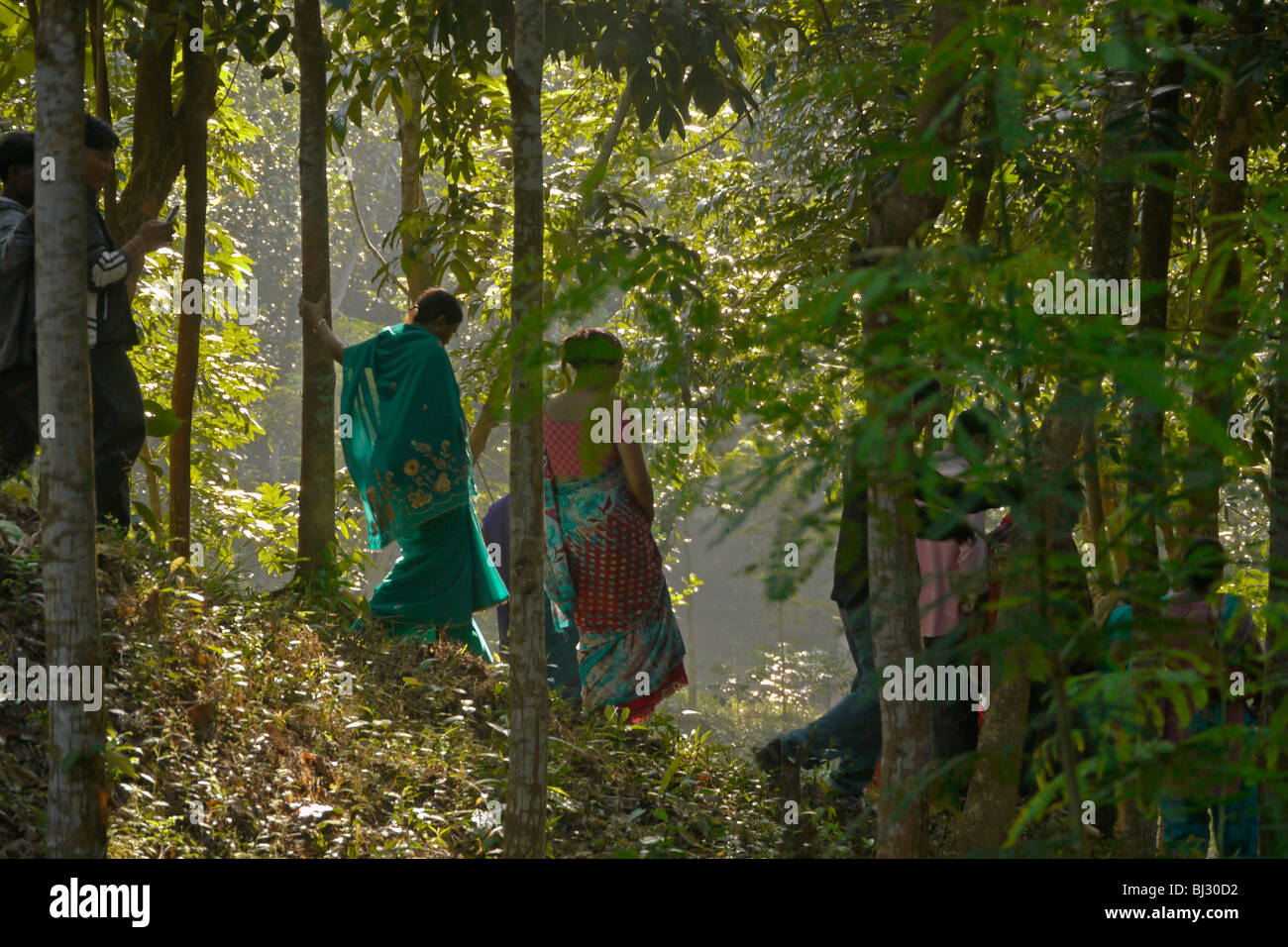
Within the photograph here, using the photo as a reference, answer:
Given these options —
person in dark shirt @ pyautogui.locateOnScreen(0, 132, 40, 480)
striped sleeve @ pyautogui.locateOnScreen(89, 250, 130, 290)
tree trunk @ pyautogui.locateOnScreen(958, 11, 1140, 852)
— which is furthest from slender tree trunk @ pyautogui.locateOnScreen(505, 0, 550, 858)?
person in dark shirt @ pyautogui.locateOnScreen(0, 132, 40, 480)

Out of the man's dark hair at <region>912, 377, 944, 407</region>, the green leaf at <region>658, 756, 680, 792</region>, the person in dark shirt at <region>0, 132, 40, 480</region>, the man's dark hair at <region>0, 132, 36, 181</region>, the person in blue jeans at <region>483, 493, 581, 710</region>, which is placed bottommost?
the green leaf at <region>658, 756, 680, 792</region>

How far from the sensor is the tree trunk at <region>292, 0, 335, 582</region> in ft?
16.3

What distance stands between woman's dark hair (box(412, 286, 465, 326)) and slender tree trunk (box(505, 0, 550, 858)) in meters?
2.33

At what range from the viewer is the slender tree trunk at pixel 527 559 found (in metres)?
2.91

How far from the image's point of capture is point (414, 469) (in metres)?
5.20

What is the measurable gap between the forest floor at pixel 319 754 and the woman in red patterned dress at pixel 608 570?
0.56 meters

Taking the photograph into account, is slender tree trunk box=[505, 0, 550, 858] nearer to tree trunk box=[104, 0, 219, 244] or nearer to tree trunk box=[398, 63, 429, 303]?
tree trunk box=[104, 0, 219, 244]

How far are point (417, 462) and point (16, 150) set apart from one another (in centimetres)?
204

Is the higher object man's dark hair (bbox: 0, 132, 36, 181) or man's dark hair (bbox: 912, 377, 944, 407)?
man's dark hair (bbox: 0, 132, 36, 181)

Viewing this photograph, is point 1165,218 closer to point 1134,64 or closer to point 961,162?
point 961,162

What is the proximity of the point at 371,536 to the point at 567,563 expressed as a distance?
0.97 meters

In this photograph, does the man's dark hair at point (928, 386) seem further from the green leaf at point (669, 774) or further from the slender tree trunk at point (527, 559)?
the green leaf at point (669, 774)
